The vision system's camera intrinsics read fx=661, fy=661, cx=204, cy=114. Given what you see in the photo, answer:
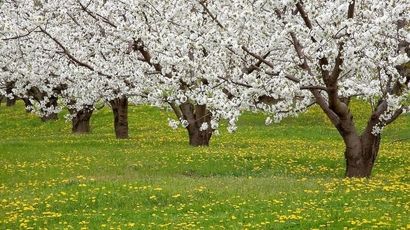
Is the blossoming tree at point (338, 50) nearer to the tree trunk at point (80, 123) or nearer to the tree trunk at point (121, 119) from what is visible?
the tree trunk at point (121, 119)

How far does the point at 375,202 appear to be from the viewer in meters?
13.6

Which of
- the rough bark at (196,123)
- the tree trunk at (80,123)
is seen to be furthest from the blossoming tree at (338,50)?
the tree trunk at (80,123)

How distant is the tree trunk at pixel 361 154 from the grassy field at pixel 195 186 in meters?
0.50

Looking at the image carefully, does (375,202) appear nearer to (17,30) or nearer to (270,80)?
(270,80)

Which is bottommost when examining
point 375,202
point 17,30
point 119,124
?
point 375,202

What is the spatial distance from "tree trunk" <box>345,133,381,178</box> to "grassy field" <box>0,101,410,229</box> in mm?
502

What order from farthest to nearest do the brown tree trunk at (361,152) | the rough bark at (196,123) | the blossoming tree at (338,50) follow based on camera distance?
the rough bark at (196,123), the brown tree trunk at (361,152), the blossoming tree at (338,50)

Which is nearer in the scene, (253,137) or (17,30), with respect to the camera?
(17,30)

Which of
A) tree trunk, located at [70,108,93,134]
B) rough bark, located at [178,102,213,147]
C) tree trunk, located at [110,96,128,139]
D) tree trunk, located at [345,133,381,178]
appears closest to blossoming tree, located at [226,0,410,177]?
tree trunk, located at [345,133,381,178]

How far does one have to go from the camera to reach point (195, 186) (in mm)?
16094

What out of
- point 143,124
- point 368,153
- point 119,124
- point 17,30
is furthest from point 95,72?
point 143,124

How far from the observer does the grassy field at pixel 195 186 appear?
12.4 m

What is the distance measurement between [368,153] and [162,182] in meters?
5.35

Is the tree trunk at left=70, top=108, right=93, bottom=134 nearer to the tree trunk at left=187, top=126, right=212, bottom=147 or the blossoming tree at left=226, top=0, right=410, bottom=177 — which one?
the tree trunk at left=187, top=126, right=212, bottom=147
